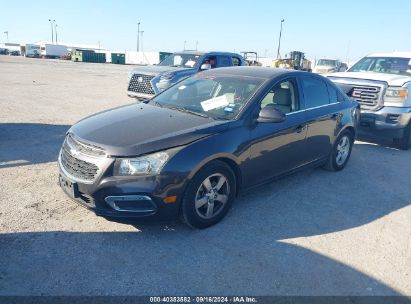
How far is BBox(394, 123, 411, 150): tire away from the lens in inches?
301

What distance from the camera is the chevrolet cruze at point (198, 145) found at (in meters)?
3.31

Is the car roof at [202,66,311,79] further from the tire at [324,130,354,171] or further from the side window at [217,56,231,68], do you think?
the side window at [217,56,231,68]

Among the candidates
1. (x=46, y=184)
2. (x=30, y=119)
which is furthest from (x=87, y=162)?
(x=30, y=119)

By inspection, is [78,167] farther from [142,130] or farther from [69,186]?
[142,130]

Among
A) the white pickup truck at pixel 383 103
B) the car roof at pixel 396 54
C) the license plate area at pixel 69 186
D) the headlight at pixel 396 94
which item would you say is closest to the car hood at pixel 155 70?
the white pickup truck at pixel 383 103

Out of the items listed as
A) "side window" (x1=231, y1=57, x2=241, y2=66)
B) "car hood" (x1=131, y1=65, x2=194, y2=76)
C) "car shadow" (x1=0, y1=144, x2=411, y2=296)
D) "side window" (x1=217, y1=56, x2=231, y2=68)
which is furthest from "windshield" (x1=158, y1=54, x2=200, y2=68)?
"car shadow" (x1=0, y1=144, x2=411, y2=296)

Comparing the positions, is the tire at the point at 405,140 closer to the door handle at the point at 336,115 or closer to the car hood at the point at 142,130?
the door handle at the point at 336,115

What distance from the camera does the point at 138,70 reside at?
37.0 ft

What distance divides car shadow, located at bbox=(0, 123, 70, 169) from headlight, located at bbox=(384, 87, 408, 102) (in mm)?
6623

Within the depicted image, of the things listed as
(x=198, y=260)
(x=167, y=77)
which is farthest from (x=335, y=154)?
(x=167, y=77)

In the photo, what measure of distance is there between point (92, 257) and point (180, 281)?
0.85 metres

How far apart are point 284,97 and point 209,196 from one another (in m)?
1.81

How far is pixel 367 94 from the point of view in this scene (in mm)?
7676

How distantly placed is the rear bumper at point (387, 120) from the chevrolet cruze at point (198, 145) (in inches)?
106
